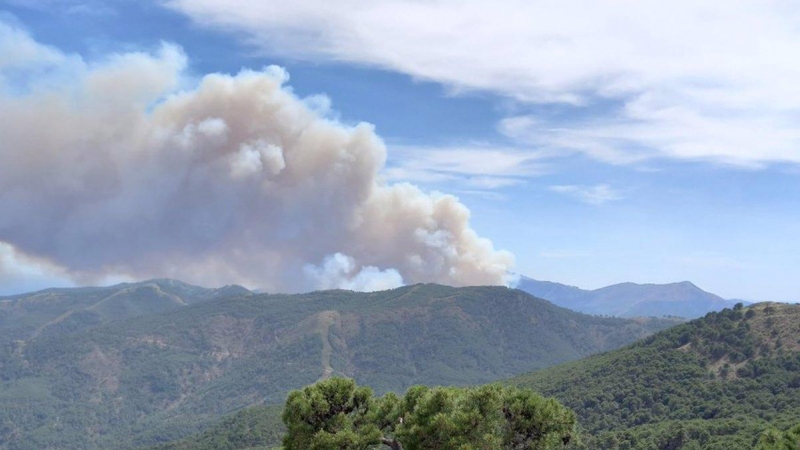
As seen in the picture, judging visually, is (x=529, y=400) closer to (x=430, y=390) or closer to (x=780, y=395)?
(x=430, y=390)

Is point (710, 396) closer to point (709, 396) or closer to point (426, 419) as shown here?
point (709, 396)

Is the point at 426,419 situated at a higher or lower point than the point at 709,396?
higher

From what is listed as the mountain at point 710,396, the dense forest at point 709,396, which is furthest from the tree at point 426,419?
the mountain at point 710,396

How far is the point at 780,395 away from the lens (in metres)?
150

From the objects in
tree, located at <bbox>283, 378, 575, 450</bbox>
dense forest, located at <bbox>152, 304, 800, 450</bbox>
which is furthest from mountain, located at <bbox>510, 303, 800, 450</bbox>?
tree, located at <bbox>283, 378, 575, 450</bbox>

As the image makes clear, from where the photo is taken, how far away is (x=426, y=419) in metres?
47.8

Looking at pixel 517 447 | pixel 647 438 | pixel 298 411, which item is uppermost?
pixel 298 411

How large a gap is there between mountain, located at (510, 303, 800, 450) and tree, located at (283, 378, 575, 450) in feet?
257

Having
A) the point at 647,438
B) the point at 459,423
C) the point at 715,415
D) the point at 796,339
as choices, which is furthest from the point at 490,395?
the point at 796,339

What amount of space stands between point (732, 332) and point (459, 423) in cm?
17506

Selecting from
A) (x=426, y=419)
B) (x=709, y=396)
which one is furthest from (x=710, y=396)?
(x=426, y=419)

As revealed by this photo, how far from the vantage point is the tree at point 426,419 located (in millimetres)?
46500

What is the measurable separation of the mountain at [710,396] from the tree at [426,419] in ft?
257

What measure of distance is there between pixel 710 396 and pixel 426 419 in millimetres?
142723
